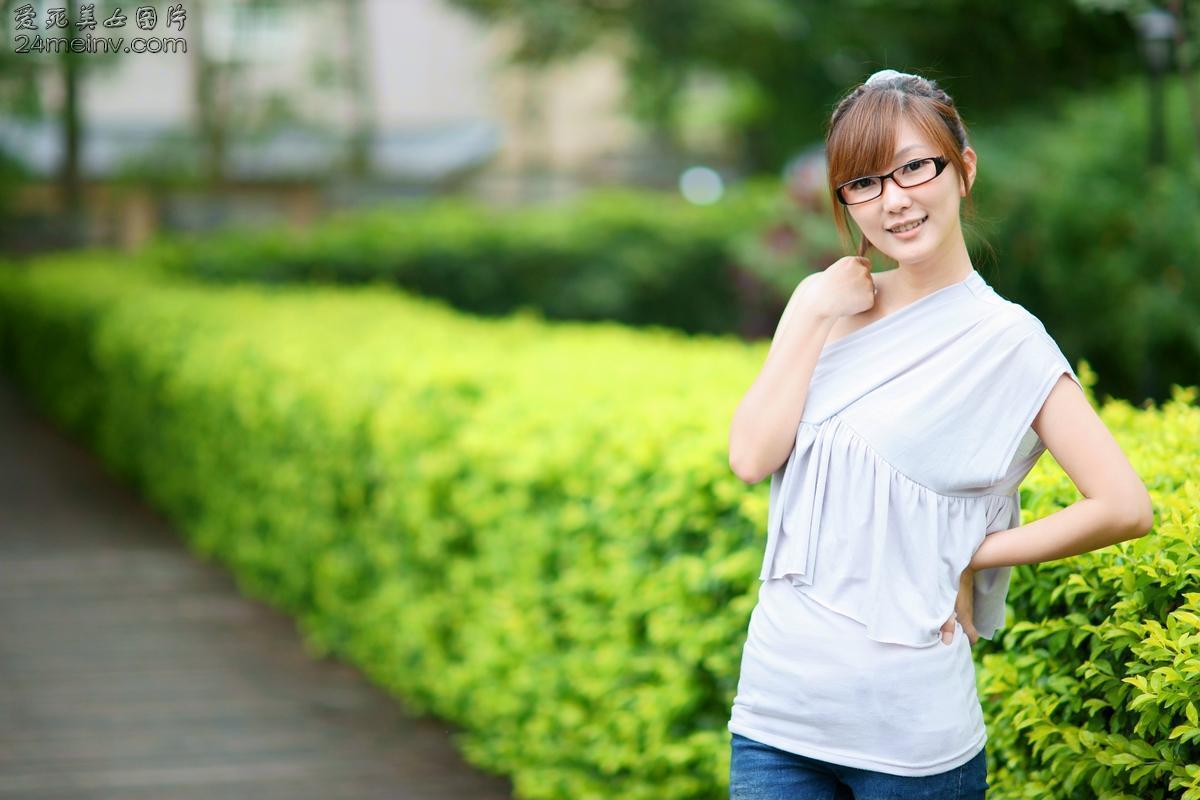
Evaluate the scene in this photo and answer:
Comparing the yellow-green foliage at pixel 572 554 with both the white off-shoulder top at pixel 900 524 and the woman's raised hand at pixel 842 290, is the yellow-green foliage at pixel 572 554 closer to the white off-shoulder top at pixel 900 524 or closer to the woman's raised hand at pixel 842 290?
the white off-shoulder top at pixel 900 524

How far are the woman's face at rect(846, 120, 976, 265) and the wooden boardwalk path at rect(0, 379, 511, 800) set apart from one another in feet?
9.66

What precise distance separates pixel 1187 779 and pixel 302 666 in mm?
4386

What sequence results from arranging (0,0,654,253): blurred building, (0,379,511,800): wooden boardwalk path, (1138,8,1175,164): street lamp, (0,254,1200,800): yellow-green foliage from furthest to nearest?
(0,0,654,253): blurred building → (1138,8,1175,164): street lamp → (0,379,511,800): wooden boardwalk path → (0,254,1200,800): yellow-green foliage

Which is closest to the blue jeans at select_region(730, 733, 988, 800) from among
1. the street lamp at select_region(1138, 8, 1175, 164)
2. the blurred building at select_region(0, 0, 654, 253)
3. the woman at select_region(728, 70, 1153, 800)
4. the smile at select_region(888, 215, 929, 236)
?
the woman at select_region(728, 70, 1153, 800)

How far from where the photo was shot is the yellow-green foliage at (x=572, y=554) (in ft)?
7.77

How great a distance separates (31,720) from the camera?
5.06 m

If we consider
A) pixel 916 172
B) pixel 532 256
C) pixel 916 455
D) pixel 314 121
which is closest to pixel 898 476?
pixel 916 455

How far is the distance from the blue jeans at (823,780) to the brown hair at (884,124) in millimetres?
885

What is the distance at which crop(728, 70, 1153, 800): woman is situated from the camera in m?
1.99

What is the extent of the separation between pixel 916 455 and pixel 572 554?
6.51 ft

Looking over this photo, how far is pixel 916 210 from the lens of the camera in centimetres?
204

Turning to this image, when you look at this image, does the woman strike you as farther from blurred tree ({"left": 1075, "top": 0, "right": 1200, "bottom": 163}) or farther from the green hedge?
the green hedge

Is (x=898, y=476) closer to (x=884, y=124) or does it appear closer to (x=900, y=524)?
(x=900, y=524)

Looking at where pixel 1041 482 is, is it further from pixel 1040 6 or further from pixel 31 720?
pixel 1040 6
